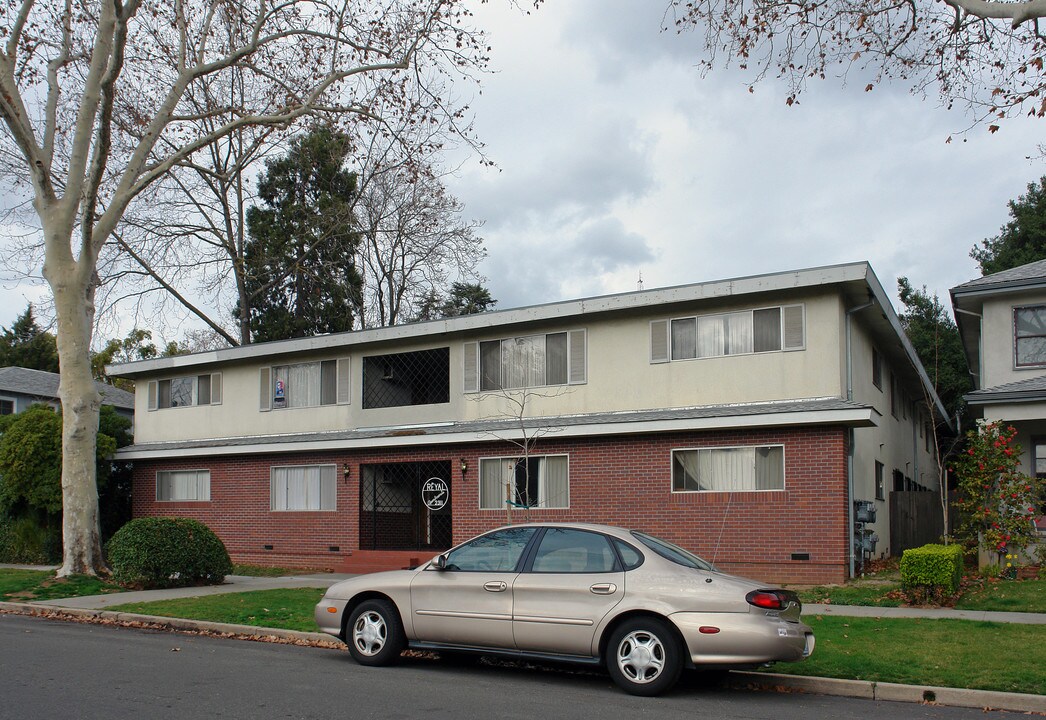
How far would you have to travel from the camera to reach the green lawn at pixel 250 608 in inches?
506

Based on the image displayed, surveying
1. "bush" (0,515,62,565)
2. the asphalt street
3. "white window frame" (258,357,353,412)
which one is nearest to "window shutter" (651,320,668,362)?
"white window frame" (258,357,353,412)

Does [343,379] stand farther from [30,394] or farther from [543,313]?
[30,394]

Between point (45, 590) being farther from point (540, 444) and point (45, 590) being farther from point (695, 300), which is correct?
point (695, 300)

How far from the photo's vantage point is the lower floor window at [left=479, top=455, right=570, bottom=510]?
64.0 ft

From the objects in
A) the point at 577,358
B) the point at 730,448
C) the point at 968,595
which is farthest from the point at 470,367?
the point at 968,595

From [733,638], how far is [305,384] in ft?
56.9

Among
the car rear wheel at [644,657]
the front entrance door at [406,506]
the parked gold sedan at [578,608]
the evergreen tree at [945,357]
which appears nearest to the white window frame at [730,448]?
the front entrance door at [406,506]

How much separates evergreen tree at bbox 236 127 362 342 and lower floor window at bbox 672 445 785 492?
25.0m

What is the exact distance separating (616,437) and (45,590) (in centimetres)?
1026

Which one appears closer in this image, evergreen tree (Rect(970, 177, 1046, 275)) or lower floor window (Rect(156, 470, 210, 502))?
lower floor window (Rect(156, 470, 210, 502))

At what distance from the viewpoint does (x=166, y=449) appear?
25.2m

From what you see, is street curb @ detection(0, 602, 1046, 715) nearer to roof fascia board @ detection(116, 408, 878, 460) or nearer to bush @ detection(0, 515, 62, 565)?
roof fascia board @ detection(116, 408, 878, 460)

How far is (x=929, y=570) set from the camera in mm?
13773

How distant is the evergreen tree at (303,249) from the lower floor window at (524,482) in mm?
21723
